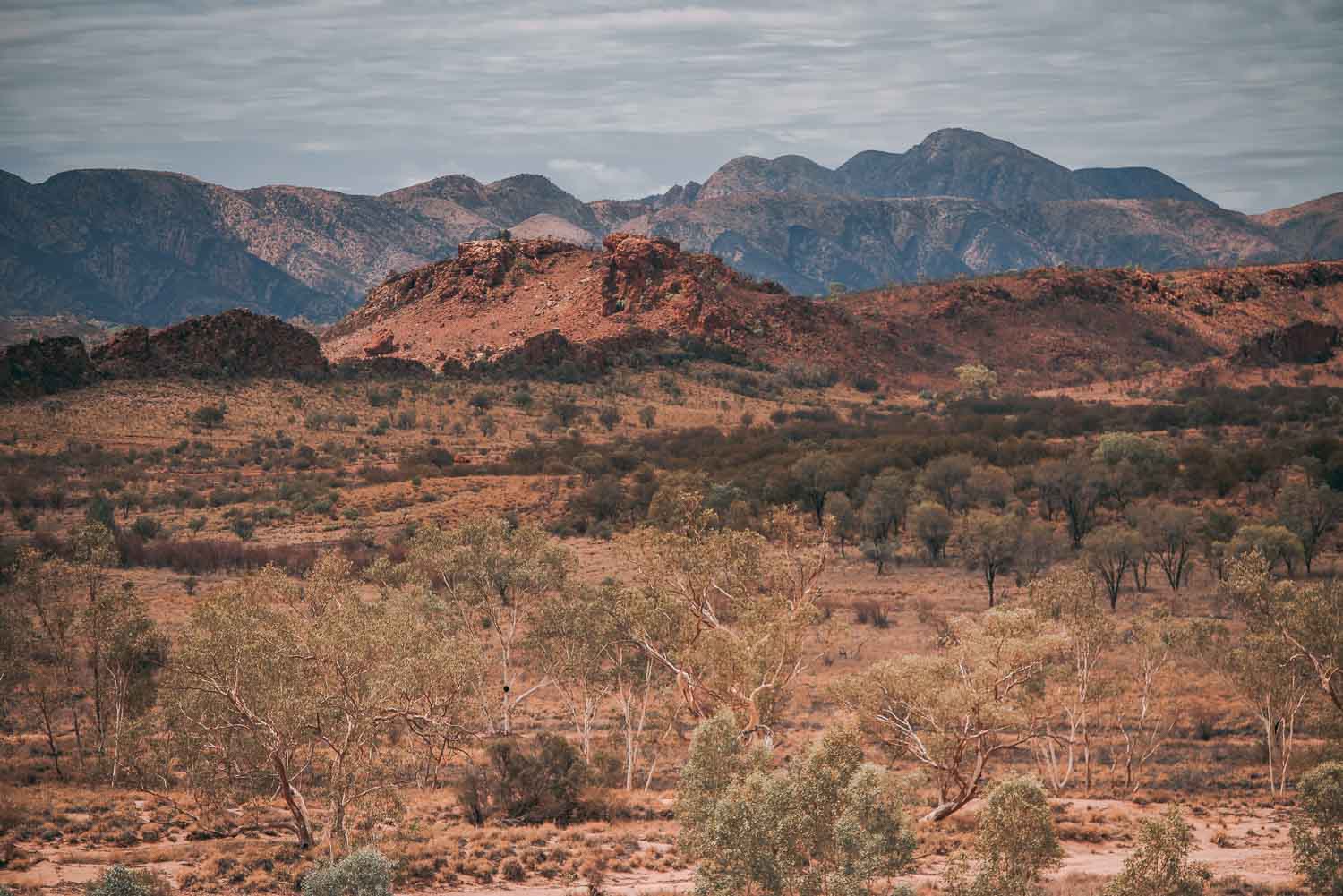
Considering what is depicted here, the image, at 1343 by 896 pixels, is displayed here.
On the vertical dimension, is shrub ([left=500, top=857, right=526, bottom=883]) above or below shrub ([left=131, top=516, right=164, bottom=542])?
below

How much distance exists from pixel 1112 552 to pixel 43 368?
70212 mm

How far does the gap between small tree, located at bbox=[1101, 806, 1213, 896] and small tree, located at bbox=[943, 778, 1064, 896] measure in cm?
109

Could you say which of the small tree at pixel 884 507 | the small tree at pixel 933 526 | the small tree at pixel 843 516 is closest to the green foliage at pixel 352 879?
the small tree at pixel 933 526

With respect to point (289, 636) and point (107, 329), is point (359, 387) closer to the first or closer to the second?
point (289, 636)

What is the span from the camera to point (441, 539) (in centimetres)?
3341

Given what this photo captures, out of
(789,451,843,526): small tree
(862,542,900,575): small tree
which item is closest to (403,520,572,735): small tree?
(862,542,900,575): small tree

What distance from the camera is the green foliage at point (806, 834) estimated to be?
16734 mm

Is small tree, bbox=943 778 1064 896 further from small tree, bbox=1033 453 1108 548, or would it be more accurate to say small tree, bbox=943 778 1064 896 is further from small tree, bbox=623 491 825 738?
small tree, bbox=1033 453 1108 548

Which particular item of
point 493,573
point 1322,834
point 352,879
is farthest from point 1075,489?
point 352,879

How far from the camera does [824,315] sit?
381 ft

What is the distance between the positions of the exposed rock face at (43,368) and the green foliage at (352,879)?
71704 mm

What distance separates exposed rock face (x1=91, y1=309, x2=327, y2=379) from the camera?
278ft

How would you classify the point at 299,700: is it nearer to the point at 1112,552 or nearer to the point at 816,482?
the point at 1112,552

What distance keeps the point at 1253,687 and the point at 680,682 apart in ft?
45.0
